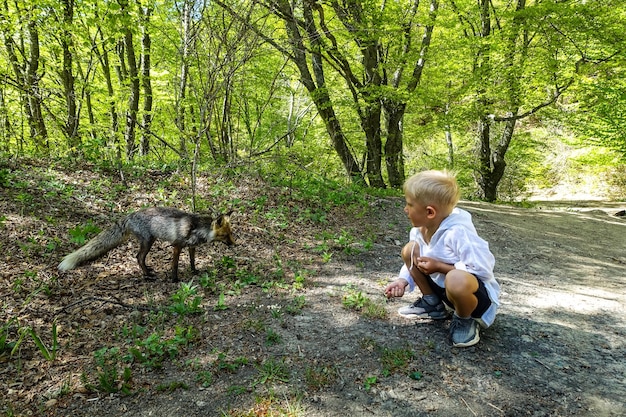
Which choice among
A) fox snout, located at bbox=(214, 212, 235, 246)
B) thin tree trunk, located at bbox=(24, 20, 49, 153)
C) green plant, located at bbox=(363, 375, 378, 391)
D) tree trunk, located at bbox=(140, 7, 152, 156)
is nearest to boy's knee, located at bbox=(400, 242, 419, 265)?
green plant, located at bbox=(363, 375, 378, 391)

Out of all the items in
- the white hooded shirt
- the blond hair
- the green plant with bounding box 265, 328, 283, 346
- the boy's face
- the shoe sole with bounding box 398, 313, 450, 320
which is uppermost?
the blond hair

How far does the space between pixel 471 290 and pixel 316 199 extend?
528 cm

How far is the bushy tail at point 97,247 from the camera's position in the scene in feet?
14.2

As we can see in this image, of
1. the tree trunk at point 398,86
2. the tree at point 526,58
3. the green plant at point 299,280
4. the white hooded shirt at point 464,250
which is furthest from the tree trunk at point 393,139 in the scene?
the white hooded shirt at point 464,250

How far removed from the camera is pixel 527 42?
11883mm

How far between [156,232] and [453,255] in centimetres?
347

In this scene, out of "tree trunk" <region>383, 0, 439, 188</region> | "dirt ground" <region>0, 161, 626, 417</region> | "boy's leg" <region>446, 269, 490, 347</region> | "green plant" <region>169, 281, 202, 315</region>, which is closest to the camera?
"dirt ground" <region>0, 161, 626, 417</region>

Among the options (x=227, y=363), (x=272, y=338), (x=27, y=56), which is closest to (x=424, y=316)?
(x=272, y=338)

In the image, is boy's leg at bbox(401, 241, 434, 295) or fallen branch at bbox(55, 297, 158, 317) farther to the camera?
fallen branch at bbox(55, 297, 158, 317)

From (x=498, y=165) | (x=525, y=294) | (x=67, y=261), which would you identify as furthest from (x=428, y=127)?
(x=67, y=261)

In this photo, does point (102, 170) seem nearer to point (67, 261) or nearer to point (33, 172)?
point (33, 172)

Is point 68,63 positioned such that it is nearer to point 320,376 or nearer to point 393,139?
point 393,139

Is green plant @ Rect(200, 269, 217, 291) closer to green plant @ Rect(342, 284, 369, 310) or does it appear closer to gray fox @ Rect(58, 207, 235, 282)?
gray fox @ Rect(58, 207, 235, 282)

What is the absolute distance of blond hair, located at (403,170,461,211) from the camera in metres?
2.93
